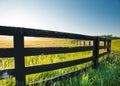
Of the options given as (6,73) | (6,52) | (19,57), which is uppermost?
(6,52)

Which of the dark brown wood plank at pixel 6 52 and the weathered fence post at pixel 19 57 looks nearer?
the dark brown wood plank at pixel 6 52

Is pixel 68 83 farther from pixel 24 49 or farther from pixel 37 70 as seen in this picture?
pixel 24 49

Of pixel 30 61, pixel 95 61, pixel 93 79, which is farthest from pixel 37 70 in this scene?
pixel 95 61

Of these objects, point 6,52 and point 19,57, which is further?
point 19,57

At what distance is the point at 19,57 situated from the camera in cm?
364

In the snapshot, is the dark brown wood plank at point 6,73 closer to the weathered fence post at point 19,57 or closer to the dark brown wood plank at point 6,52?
the weathered fence post at point 19,57

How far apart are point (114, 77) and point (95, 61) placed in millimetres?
1536

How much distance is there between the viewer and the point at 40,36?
429 cm

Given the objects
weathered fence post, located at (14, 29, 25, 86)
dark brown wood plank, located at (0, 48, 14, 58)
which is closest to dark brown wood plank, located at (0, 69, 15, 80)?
weathered fence post, located at (14, 29, 25, 86)

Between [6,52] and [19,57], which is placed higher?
[6,52]

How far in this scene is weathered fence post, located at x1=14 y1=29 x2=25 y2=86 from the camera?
142 inches

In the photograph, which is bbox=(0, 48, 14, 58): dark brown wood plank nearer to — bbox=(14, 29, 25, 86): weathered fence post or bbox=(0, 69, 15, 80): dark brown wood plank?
bbox=(14, 29, 25, 86): weathered fence post

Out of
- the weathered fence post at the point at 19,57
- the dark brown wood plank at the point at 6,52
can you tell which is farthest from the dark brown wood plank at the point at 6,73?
the dark brown wood plank at the point at 6,52

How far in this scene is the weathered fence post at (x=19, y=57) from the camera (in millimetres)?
3612
